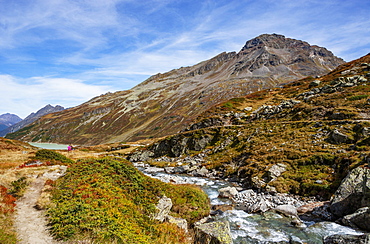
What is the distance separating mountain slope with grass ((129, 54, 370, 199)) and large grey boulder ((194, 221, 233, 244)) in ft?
60.9

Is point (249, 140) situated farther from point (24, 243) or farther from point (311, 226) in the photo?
point (24, 243)

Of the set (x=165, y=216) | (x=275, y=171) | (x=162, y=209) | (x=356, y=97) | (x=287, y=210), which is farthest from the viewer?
(x=356, y=97)

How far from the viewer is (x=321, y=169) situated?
28.8 metres

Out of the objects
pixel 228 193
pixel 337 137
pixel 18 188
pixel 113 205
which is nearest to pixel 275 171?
pixel 228 193

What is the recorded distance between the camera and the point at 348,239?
37.0 ft

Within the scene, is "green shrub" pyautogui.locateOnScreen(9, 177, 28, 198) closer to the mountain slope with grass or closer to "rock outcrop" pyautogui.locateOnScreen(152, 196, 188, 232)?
"rock outcrop" pyautogui.locateOnScreen(152, 196, 188, 232)

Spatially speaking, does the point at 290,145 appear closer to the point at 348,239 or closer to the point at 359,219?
the point at 359,219

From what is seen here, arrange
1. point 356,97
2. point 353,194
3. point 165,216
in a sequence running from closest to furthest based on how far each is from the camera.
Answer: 1. point 165,216
2. point 353,194
3. point 356,97

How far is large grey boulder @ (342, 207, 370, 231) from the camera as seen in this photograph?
53.9 ft

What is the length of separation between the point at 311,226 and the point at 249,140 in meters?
31.3

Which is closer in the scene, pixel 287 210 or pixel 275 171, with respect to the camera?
pixel 287 210

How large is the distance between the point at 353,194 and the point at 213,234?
55.1ft

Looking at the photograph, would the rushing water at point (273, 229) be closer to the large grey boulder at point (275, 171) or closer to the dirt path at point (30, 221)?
the large grey boulder at point (275, 171)

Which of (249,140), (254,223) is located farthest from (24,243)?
(249,140)
